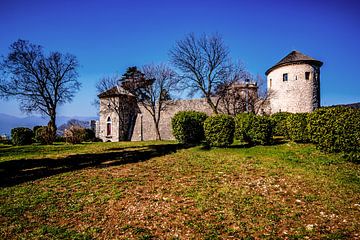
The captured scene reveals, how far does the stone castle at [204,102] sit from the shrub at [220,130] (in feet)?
61.0

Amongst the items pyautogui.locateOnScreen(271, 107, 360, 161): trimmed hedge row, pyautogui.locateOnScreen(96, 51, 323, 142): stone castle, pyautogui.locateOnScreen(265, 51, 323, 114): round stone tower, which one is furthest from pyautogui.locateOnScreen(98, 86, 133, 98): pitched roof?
pyautogui.locateOnScreen(271, 107, 360, 161): trimmed hedge row

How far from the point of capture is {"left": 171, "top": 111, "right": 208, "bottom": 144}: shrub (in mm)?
16250

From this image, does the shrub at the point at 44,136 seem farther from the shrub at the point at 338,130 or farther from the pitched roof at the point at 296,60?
the pitched roof at the point at 296,60

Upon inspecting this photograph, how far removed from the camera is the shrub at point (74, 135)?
77.3 ft

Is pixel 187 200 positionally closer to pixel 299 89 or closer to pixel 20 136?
pixel 20 136

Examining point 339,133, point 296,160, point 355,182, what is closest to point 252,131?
point 296,160

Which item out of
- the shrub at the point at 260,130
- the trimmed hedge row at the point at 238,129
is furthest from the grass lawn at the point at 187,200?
the trimmed hedge row at the point at 238,129

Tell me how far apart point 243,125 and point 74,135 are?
18.4 meters

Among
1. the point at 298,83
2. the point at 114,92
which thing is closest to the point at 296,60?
the point at 298,83

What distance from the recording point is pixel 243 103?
30.9 m

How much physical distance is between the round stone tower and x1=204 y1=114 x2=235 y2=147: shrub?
65.0ft

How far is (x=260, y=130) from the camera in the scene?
13.9 m

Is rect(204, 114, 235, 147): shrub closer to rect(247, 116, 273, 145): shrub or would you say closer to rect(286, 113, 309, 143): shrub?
rect(247, 116, 273, 145): shrub

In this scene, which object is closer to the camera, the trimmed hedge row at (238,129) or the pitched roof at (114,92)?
the trimmed hedge row at (238,129)
